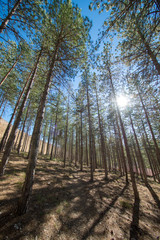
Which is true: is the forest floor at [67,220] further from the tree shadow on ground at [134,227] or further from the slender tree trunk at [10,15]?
the slender tree trunk at [10,15]


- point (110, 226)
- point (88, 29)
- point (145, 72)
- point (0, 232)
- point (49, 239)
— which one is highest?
point (88, 29)

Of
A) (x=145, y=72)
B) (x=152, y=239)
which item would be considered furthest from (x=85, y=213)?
(x=145, y=72)

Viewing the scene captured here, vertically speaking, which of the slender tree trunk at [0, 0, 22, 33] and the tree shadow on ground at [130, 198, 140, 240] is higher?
the slender tree trunk at [0, 0, 22, 33]

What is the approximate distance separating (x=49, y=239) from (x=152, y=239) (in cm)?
364

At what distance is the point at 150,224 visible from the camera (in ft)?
12.4

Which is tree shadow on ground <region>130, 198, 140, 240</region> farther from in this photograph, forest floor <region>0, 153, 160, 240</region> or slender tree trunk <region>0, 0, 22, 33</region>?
slender tree trunk <region>0, 0, 22, 33</region>

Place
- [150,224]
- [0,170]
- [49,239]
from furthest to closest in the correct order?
[0,170]
[150,224]
[49,239]

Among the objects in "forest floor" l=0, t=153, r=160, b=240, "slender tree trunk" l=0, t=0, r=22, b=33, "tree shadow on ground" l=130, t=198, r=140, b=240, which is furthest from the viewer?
"slender tree trunk" l=0, t=0, r=22, b=33

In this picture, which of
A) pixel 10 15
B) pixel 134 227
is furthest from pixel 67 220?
pixel 10 15

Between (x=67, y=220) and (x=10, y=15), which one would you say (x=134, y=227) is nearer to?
(x=67, y=220)

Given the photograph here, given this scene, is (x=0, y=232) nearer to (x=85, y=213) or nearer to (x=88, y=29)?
(x=85, y=213)

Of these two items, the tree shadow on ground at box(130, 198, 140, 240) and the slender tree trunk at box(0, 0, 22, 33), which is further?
the slender tree trunk at box(0, 0, 22, 33)

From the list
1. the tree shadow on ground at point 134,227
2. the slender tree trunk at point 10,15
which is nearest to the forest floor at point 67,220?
the tree shadow on ground at point 134,227

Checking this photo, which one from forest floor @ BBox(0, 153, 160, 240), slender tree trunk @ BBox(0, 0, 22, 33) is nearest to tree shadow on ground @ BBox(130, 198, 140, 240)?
forest floor @ BBox(0, 153, 160, 240)
